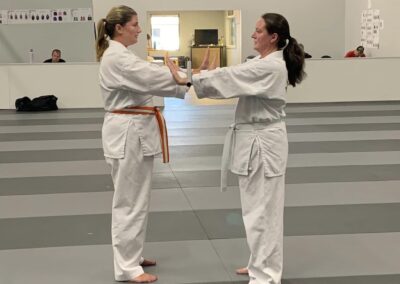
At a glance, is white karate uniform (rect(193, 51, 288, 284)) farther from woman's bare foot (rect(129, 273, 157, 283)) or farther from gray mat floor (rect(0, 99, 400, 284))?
woman's bare foot (rect(129, 273, 157, 283))

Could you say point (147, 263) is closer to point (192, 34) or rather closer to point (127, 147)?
point (127, 147)

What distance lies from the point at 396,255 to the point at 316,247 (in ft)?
2.19

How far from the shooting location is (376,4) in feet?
62.4

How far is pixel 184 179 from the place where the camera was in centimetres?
794

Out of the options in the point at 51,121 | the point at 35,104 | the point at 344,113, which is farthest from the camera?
the point at 35,104

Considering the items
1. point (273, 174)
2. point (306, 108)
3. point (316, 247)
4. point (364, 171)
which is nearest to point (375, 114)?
point (306, 108)

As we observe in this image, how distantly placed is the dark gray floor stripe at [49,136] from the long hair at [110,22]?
691 cm

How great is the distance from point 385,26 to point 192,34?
48.0 ft

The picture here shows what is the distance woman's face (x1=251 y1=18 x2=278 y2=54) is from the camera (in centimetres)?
413

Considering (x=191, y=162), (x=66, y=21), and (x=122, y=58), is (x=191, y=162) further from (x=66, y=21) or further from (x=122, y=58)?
(x=66, y=21)

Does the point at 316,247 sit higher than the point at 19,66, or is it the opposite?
the point at 19,66

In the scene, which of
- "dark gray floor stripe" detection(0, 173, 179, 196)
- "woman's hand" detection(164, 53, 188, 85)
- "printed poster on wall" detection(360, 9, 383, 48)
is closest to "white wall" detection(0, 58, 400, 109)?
"printed poster on wall" detection(360, 9, 383, 48)

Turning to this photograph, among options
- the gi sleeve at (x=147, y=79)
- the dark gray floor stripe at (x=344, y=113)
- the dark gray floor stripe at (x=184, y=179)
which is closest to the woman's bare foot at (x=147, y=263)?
the gi sleeve at (x=147, y=79)

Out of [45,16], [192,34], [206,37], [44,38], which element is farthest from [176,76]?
[192,34]
